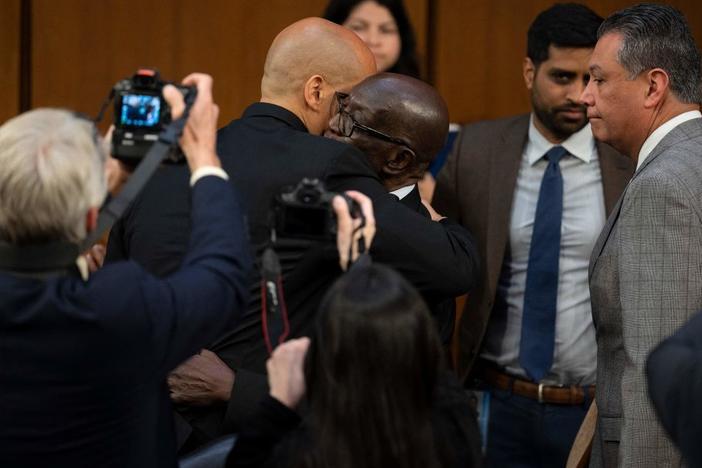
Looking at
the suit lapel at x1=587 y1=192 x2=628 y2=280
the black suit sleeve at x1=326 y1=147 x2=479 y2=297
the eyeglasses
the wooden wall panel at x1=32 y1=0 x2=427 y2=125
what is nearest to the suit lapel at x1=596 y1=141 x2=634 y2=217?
the suit lapel at x1=587 y1=192 x2=628 y2=280

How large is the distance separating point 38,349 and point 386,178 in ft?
3.72

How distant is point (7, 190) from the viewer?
5.49 ft

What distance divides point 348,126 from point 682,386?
3.68 ft

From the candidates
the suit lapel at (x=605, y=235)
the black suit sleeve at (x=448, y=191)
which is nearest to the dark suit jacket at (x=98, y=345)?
the suit lapel at (x=605, y=235)

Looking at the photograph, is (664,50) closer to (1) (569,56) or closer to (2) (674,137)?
(2) (674,137)

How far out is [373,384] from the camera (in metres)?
1.68

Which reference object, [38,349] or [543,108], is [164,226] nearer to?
[38,349]

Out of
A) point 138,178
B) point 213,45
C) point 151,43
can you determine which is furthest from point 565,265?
point 138,178

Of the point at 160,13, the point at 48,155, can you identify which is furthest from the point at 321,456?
the point at 160,13

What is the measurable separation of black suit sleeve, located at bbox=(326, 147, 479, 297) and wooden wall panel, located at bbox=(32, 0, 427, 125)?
1709 millimetres

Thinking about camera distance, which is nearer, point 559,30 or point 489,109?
point 559,30

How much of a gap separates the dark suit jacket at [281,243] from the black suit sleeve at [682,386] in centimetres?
68

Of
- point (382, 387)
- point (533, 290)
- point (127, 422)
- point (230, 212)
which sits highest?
point (230, 212)

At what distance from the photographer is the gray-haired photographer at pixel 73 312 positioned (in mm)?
1653
